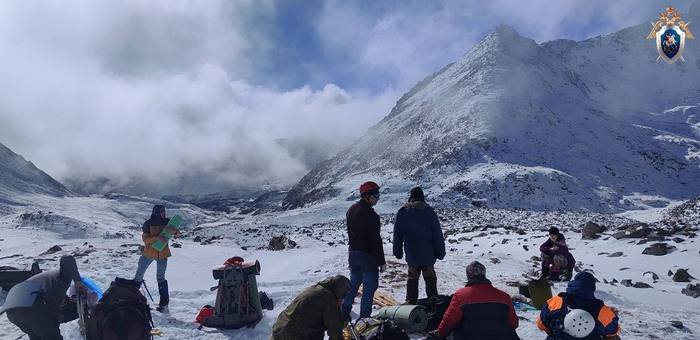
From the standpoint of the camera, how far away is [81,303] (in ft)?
22.2

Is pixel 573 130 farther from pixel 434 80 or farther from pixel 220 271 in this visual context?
pixel 220 271

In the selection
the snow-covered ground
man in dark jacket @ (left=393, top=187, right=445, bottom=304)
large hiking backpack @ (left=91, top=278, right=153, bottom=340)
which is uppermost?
man in dark jacket @ (left=393, top=187, right=445, bottom=304)

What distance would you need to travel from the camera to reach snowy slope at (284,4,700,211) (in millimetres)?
69188

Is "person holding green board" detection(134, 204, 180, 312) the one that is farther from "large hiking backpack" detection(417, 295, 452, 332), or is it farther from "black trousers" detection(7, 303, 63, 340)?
"large hiking backpack" detection(417, 295, 452, 332)

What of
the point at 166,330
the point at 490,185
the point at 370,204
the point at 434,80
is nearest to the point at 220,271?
the point at 166,330

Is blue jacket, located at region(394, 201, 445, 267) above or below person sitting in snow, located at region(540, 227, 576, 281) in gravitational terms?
above

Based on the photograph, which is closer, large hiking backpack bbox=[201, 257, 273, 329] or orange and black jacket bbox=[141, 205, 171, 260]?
large hiking backpack bbox=[201, 257, 273, 329]

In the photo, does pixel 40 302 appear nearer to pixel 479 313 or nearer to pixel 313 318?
pixel 313 318

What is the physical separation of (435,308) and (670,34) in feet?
57.2

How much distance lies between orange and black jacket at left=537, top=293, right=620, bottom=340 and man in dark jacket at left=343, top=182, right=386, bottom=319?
112 inches

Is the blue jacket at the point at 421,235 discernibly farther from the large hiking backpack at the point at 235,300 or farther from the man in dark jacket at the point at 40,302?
the man in dark jacket at the point at 40,302

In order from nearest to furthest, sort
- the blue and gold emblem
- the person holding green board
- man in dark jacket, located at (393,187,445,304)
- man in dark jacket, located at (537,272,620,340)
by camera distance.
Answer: man in dark jacket, located at (537,272,620,340)
man in dark jacket, located at (393,187,445,304)
the person holding green board
the blue and gold emblem

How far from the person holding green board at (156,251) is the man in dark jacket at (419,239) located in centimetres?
464

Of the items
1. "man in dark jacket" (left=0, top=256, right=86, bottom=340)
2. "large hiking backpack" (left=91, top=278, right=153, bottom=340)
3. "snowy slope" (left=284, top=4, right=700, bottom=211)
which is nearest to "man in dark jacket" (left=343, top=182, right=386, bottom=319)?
"large hiking backpack" (left=91, top=278, right=153, bottom=340)
